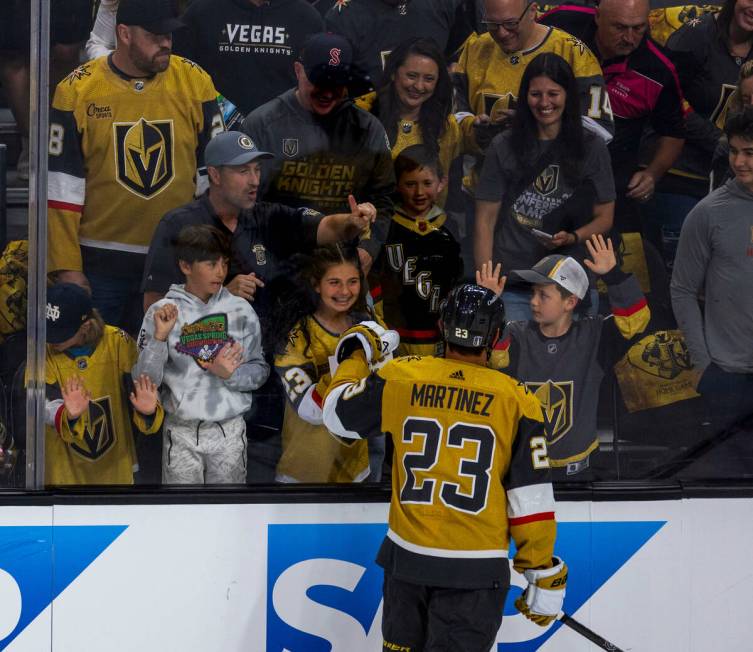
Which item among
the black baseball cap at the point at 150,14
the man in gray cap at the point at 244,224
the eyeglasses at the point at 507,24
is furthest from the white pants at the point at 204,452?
the eyeglasses at the point at 507,24

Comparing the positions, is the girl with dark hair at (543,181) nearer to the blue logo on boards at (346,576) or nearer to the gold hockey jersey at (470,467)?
the gold hockey jersey at (470,467)

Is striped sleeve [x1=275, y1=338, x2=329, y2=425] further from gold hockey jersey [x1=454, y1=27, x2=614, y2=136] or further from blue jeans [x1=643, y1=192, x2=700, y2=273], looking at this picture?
blue jeans [x1=643, y1=192, x2=700, y2=273]

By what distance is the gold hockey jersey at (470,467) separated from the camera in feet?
9.37

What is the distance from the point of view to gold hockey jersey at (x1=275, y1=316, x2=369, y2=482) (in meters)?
3.24

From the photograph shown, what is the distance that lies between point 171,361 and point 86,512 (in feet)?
1.59

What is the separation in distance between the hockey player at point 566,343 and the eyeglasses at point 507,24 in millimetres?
643

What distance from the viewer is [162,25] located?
9.93ft

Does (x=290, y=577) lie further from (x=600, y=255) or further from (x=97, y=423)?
(x=600, y=255)

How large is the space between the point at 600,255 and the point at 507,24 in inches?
28.1

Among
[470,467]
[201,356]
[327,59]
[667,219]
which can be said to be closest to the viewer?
[470,467]

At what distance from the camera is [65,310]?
10.3 feet

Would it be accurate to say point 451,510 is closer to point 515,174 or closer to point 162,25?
point 515,174

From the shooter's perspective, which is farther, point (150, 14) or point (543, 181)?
point (543, 181)

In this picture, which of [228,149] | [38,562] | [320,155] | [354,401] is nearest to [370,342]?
[354,401]
